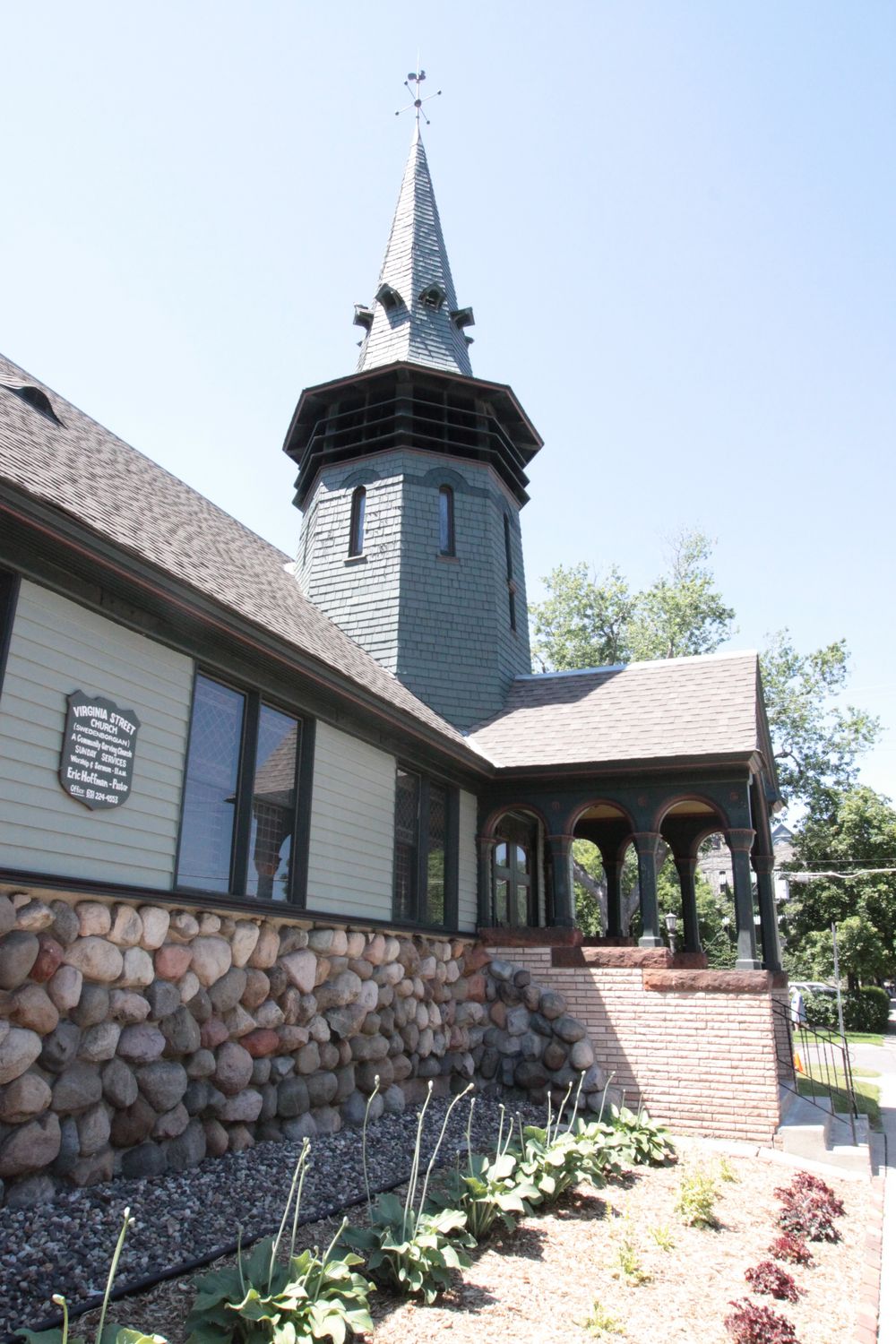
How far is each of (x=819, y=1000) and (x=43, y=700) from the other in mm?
23732

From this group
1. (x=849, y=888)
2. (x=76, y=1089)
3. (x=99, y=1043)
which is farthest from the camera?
(x=849, y=888)

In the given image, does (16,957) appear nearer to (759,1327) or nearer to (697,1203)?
(759,1327)

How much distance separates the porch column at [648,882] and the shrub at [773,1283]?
5.54m

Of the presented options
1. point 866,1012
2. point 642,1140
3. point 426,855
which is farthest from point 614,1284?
point 866,1012

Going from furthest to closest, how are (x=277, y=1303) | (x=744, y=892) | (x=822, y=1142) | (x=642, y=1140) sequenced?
(x=744, y=892) → (x=822, y=1142) → (x=642, y=1140) → (x=277, y=1303)

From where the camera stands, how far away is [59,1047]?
5613mm

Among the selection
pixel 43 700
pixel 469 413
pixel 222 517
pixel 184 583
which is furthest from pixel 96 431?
pixel 469 413

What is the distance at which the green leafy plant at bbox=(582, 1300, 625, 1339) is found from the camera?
492cm

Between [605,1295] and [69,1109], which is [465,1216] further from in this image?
[69,1109]

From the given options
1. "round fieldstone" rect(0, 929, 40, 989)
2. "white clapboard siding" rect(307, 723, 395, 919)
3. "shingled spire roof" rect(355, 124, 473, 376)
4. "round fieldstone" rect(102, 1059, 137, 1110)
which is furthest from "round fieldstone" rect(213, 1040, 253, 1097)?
"shingled spire roof" rect(355, 124, 473, 376)

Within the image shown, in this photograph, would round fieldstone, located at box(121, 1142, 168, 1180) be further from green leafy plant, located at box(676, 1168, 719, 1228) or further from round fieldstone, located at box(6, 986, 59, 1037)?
green leafy plant, located at box(676, 1168, 719, 1228)

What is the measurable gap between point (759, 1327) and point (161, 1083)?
3774 mm

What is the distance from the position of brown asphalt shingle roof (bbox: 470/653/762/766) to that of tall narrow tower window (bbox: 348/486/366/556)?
347 centimetres

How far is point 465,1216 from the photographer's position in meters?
5.86
